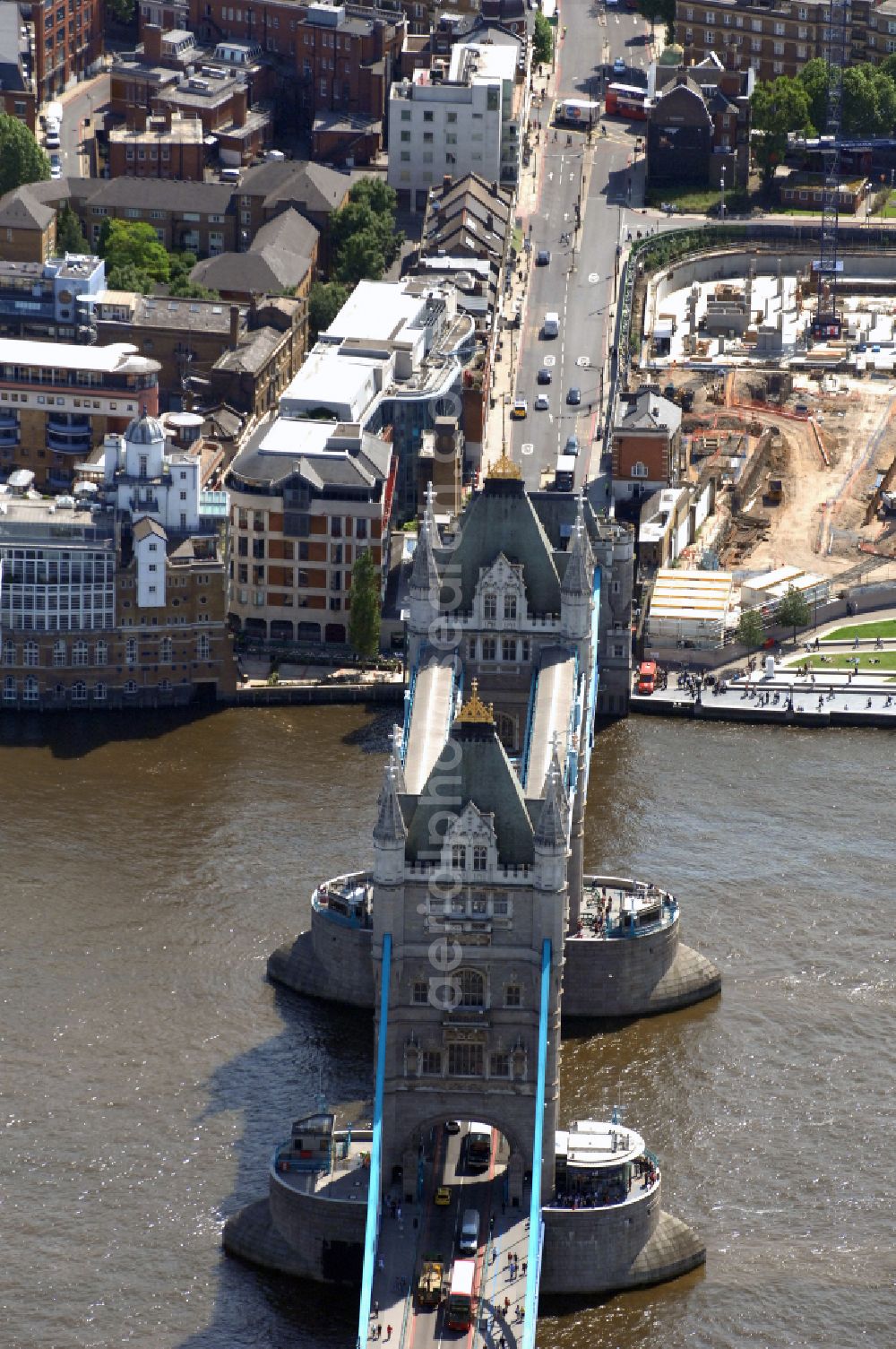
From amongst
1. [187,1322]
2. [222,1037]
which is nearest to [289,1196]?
[187,1322]

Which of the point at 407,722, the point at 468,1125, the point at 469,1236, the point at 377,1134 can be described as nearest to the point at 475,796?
the point at 377,1134

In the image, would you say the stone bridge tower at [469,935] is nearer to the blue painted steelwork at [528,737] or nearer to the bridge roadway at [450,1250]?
the bridge roadway at [450,1250]

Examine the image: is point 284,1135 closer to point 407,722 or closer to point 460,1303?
point 460,1303

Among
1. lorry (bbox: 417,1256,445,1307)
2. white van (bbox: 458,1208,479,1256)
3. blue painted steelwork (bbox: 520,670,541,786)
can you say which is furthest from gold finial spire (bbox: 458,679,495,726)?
lorry (bbox: 417,1256,445,1307)

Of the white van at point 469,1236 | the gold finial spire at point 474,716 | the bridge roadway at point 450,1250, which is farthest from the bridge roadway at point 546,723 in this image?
the white van at point 469,1236

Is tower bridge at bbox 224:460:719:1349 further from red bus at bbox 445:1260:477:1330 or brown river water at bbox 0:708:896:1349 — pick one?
brown river water at bbox 0:708:896:1349

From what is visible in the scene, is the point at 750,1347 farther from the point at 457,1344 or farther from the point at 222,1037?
the point at 222,1037
